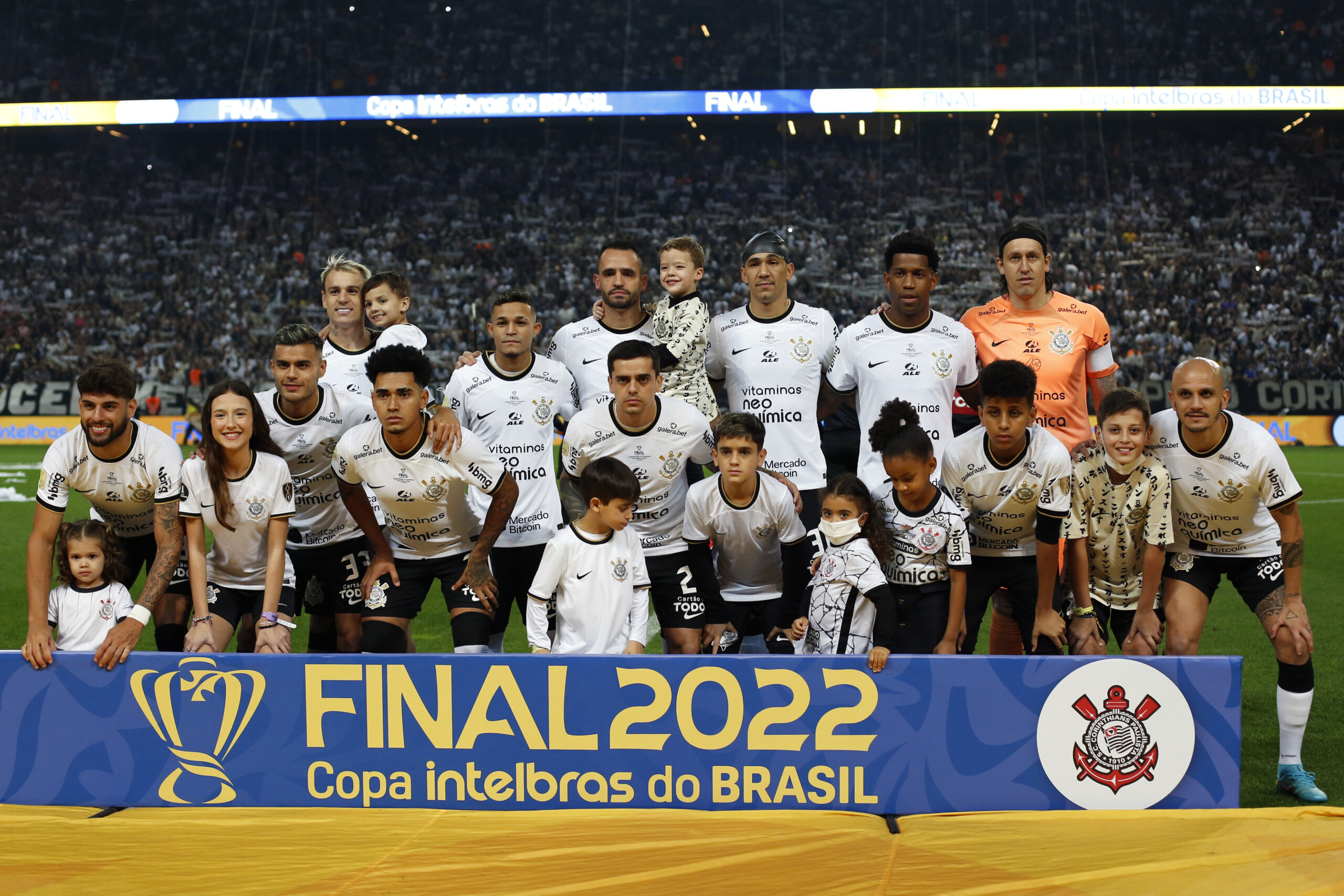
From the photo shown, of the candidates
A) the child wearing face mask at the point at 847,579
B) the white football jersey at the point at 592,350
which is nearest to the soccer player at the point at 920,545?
the child wearing face mask at the point at 847,579

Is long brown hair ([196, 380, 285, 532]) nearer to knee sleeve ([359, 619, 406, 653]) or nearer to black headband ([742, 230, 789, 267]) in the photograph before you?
knee sleeve ([359, 619, 406, 653])

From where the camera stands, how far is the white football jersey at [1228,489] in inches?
197

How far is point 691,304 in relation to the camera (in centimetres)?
584

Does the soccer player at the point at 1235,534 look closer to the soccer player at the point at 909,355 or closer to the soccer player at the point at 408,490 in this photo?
the soccer player at the point at 909,355

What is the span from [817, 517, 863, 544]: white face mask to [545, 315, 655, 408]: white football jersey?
159 cm

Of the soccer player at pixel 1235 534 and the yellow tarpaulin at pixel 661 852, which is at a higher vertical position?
the soccer player at pixel 1235 534

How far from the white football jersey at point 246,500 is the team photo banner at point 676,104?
27.6m

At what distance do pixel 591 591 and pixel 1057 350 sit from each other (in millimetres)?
2874

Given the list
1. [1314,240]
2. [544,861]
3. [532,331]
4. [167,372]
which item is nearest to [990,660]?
[544,861]

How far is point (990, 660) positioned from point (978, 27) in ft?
110

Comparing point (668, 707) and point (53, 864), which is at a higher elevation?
point (668, 707)

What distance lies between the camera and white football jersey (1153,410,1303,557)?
5.00 metres

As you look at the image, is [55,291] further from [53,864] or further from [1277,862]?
[1277,862]

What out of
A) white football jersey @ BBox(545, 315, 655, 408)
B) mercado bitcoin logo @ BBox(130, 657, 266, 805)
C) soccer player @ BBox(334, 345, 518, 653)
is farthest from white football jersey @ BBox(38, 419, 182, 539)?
white football jersey @ BBox(545, 315, 655, 408)
